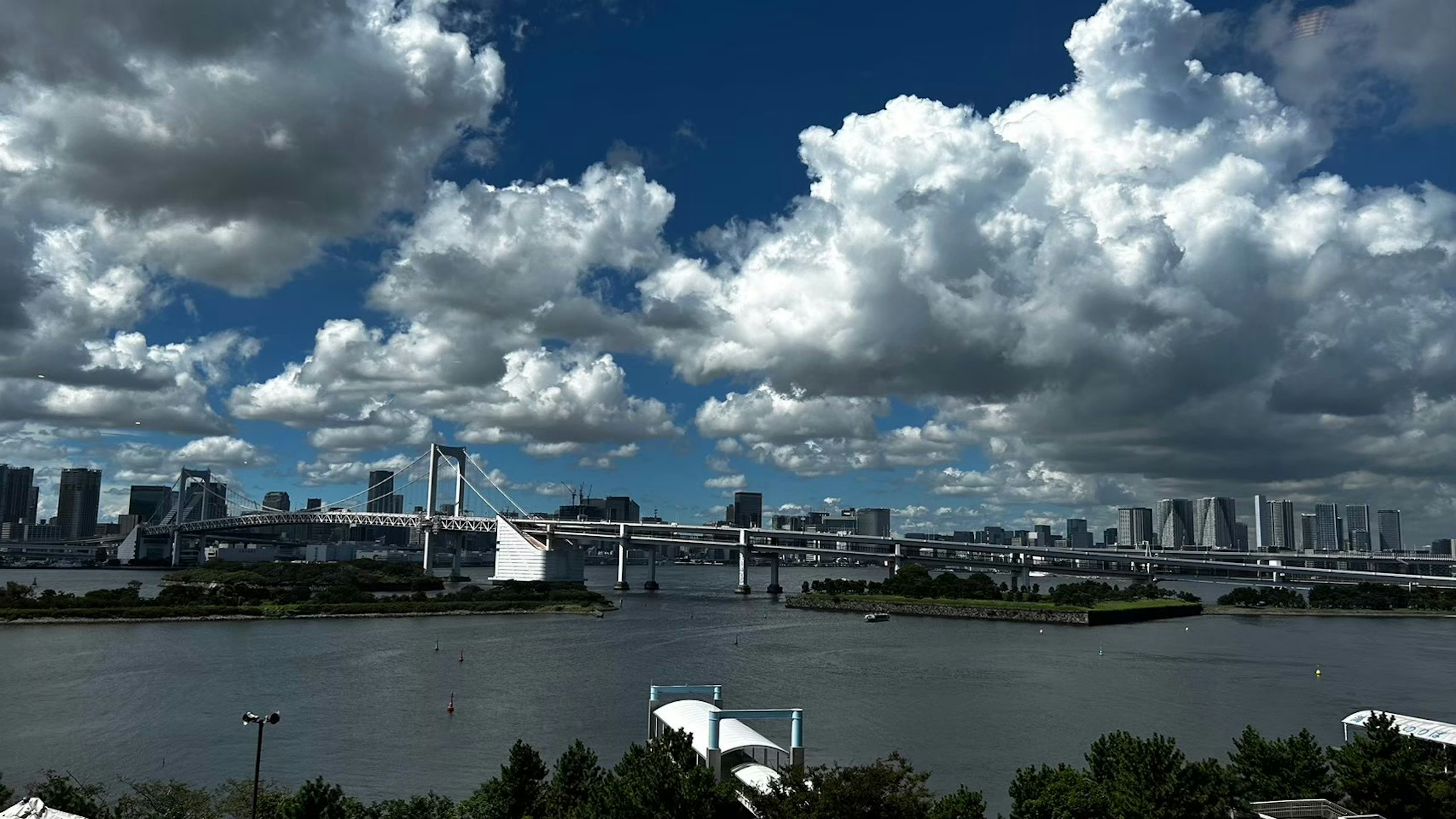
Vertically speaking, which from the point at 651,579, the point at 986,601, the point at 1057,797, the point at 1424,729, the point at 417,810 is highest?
the point at 1424,729

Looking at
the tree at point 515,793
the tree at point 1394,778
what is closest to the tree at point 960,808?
the tree at point 515,793

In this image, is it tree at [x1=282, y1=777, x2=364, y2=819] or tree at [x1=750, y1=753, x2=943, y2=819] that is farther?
tree at [x1=282, y1=777, x2=364, y2=819]

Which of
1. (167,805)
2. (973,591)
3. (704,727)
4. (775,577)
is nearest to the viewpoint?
(167,805)

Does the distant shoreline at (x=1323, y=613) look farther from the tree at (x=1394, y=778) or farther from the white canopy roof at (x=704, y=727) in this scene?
the white canopy roof at (x=704, y=727)

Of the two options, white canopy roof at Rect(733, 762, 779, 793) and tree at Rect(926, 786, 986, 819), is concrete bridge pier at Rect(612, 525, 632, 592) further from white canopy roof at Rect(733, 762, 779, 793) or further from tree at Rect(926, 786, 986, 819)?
tree at Rect(926, 786, 986, 819)

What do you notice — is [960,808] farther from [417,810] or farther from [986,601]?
[986,601]

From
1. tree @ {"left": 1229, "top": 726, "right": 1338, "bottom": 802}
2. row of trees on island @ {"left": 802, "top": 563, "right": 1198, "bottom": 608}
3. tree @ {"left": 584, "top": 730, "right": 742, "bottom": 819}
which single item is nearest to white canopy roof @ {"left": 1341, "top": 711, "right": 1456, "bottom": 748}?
tree @ {"left": 1229, "top": 726, "right": 1338, "bottom": 802}

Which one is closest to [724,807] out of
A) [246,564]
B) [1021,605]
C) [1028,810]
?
[1028,810]

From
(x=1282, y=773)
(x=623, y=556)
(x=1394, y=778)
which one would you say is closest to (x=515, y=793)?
(x=1282, y=773)
